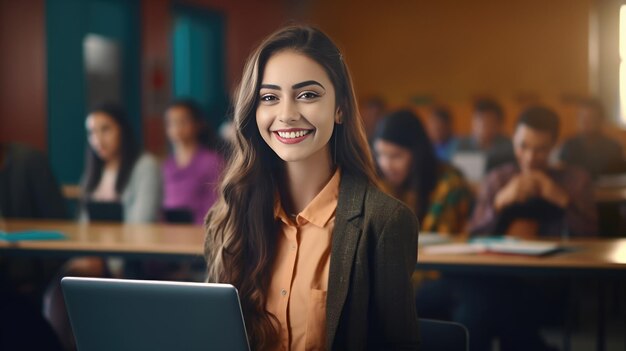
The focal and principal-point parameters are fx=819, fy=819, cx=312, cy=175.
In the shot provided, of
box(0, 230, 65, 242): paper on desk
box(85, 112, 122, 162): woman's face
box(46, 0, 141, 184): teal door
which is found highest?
box(46, 0, 141, 184): teal door

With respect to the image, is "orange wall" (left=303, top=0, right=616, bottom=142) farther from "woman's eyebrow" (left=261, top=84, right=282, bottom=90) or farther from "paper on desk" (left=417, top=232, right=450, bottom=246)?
"woman's eyebrow" (left=261, top=84, right=282, bottom=90)

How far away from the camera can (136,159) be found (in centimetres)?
479

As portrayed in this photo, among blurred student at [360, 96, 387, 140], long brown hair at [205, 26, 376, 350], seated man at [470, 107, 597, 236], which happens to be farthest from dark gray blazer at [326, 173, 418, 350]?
blurred student at [360, 96, 387, 140]

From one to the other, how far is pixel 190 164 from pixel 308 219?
11.8ft

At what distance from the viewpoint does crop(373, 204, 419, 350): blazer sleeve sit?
171 cm

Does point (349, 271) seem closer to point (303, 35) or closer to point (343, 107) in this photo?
point (343, 107)

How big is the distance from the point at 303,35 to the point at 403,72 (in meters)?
9.48

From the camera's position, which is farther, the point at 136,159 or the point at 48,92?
the point at 48,92

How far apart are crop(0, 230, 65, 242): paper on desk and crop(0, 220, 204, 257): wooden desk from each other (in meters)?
0.05

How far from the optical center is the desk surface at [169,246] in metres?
2.89

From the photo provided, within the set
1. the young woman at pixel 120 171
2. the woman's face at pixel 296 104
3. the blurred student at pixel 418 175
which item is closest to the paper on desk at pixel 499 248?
the blurred student at pixel 418 175

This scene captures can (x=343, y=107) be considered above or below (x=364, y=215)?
above

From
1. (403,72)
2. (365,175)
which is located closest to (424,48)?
(403,72)

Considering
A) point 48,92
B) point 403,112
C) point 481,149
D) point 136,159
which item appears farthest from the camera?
point 481,149
